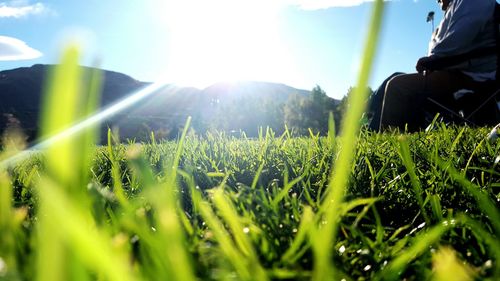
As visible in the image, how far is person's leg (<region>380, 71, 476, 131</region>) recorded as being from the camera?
5.81 meters

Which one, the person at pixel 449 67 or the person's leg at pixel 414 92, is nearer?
the person at pixel 449 67

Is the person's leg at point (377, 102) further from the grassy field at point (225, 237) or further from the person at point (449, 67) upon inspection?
the grassy field at point (225, 237)

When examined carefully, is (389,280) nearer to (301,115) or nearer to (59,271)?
(59,271)

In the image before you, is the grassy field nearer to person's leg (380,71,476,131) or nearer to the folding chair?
the folding chair

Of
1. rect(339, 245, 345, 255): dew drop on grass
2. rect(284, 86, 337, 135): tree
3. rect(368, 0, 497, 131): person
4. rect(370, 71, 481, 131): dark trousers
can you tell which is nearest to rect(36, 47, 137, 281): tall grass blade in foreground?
rect(339, 245, 345, 255): dew drop on grass

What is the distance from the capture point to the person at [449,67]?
17.5ft

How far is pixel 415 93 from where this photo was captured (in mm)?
6289

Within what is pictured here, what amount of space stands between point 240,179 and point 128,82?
14378cm

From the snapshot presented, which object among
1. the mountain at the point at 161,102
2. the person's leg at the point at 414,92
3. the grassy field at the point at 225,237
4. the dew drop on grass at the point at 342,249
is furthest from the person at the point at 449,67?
the mountain at the point at 161,102

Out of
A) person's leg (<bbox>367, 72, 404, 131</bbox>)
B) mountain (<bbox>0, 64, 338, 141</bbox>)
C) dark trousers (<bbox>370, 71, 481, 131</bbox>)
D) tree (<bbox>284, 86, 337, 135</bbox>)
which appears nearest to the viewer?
dark trousers (<bbox>370, 71, 481, 131</bbox>)

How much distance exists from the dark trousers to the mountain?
5811 cm

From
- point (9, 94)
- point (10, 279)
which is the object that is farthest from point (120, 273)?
point (9, 94)

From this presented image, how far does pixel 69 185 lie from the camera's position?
34 cm

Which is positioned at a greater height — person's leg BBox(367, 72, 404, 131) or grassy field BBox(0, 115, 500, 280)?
person's leg BBox(367, 72, 404, 131)
